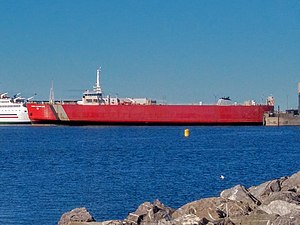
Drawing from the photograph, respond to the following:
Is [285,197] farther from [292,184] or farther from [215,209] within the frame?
[292,184]

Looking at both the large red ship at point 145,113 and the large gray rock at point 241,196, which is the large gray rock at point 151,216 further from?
the large red ship at point 145,113

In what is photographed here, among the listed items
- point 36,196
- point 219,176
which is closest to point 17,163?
point 219,176

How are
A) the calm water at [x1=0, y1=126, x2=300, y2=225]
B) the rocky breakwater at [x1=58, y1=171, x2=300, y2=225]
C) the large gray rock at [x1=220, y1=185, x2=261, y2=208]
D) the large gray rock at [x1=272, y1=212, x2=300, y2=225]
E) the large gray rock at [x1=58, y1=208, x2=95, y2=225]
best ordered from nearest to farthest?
1. the large gray rock at [x1=272, y1=212, x2=300, y2=225]
2. the rocky breakwater at [x1=58, y1=171, x2=300, y2=225]
3. the large gray rock at [x1=220, y1=185, x2=261, y2=208]
4. the large gray rock at [x1=58, y1=208, x2=95, y2=225]
5. the calm water at [x1=0, y1=126, x2=300, y2=225]

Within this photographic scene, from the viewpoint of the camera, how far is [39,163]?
3098 cm

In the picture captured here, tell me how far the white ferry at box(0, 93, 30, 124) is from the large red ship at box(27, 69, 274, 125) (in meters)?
7.28

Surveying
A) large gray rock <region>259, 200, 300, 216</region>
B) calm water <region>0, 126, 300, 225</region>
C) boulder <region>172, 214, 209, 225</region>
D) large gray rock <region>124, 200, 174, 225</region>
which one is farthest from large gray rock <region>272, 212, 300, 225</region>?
calm water <region>0, 126, 300, 225</region>

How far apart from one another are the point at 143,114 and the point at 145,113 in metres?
0.23

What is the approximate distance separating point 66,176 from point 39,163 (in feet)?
21.4

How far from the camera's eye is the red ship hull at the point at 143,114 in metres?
76.4

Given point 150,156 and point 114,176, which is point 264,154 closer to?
point 150,156

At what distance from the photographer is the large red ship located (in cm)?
7650

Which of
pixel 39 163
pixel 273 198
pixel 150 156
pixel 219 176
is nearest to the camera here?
pixel 273 198

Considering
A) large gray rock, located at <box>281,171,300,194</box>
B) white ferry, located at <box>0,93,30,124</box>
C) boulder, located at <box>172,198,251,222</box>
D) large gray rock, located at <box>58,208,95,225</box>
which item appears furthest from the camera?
white ferry, located at <box>0,93,30,124</box>

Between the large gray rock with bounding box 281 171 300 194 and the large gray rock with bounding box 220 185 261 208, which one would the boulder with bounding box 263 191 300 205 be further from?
the large gray rock with bounding box 281 171 300 194
